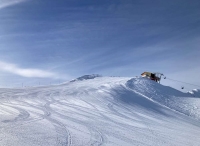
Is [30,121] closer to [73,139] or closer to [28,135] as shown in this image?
[28,135]

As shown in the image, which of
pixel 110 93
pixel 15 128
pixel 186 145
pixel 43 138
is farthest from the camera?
pixel 110 93

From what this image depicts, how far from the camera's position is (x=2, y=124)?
28.0 feet

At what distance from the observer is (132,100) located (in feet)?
72.5

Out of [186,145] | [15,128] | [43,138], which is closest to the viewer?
[43,138]

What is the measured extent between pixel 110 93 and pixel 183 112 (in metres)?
9.18

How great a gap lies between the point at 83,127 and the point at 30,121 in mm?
2799

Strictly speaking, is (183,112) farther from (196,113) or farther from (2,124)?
(2,124)

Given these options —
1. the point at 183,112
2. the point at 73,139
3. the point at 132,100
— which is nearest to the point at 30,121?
the point at 73,139

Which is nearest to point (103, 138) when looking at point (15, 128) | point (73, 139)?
point (73, 139)

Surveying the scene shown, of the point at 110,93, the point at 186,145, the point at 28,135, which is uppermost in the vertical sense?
the point at 110,93

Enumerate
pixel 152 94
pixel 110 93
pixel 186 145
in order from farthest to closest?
pixel 152 94 < pixel 110 93 < pixel 186 145

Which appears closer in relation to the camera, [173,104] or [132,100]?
[132,100]

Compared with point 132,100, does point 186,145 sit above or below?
below

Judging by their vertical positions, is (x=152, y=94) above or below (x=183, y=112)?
above
